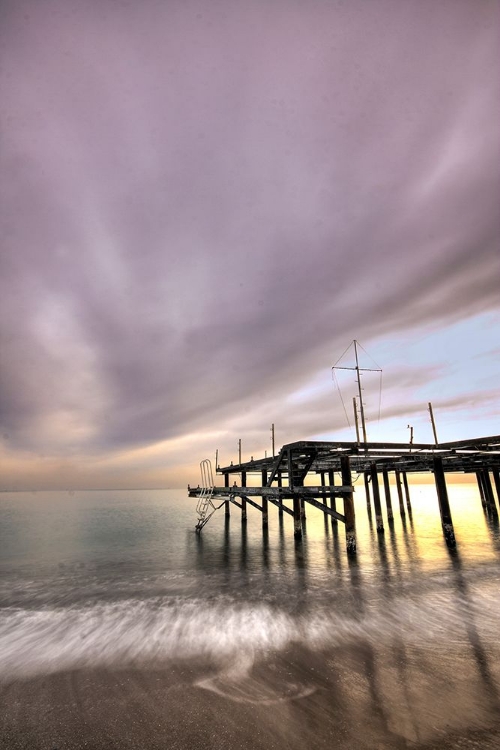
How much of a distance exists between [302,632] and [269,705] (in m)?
3.55

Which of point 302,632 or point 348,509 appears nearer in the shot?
point 302,632

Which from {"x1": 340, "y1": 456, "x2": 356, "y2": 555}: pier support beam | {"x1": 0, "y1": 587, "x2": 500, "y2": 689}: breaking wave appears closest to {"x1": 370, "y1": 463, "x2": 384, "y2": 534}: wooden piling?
{"x1": 340, "y1": 456, "x2": 356, "y2": 555}: pier support beam

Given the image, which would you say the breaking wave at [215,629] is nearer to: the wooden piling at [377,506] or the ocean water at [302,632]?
the ocean water at [302,632]

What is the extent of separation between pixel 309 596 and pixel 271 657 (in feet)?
16.9

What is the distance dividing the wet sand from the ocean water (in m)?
0.04

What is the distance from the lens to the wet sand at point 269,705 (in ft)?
13.6

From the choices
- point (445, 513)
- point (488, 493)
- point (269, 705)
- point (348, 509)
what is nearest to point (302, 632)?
point (269, 705)

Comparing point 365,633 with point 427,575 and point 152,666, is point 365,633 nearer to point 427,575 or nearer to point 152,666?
point 152,666

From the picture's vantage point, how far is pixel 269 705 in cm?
485

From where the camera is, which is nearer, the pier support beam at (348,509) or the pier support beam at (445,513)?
the pier support beam at (348,509)

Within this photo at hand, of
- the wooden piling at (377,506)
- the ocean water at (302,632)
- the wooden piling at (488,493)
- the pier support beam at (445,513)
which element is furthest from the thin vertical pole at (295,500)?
the wooden piling at (488,493)

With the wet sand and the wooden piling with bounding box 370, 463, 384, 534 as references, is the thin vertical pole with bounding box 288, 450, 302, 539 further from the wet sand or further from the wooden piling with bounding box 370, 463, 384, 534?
the wet sand

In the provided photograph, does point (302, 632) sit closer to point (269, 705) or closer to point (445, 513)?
point (269, 705)

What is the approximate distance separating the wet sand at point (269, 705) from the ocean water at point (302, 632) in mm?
36
